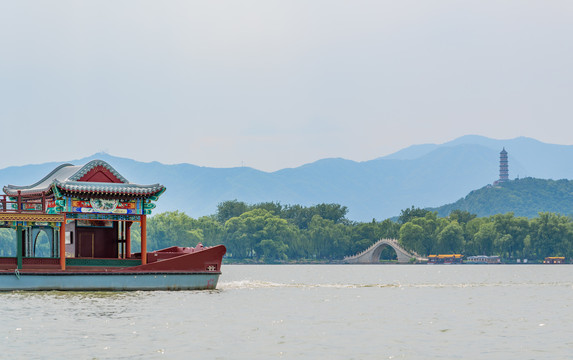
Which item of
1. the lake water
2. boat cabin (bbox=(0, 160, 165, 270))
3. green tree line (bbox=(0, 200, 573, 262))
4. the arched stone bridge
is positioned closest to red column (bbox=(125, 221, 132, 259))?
boat cabin (bbox=(0, 160, 165, 270))

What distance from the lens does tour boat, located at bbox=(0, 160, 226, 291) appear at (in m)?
40.8

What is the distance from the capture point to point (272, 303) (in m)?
38.8

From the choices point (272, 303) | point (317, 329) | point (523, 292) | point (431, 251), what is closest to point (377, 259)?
point (431, 251)

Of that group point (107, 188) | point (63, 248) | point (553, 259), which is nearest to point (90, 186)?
point (107, 188)

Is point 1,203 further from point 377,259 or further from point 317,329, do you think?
point 377,259

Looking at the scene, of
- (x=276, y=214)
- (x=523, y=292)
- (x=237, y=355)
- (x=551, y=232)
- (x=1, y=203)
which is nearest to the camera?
(x=237, y=355)

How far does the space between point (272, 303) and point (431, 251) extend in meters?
125

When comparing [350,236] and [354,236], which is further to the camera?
[354,236]

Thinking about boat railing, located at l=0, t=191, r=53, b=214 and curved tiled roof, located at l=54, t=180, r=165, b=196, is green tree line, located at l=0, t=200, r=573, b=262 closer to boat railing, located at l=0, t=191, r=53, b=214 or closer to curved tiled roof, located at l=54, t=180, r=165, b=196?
boat railing, located at l=0, t=191, r=53, b=214

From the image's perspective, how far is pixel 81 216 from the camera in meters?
42.2

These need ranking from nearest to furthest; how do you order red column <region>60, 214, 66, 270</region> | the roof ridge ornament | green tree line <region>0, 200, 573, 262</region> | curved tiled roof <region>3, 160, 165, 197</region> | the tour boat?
the tour boat → red column <region>60, 214, 66, 270</region> → curved tiled roof <region>3, 160, 165, 197</region> → the roof ridge ornament → green tree line <region>0, 200, 573, 262</region>

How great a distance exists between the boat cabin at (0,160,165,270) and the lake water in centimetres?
257

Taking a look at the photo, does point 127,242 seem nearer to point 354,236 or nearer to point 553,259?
point 553,259

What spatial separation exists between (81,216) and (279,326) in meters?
16.3
